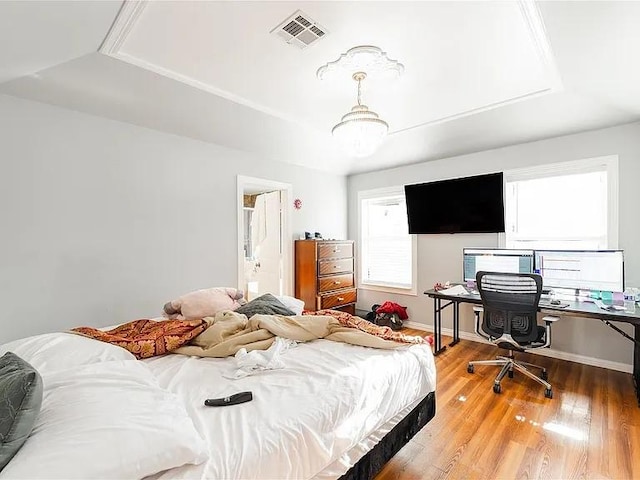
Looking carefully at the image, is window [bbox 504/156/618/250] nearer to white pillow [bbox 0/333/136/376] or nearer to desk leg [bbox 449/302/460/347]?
desk leg [bbox 449/302/460/347]

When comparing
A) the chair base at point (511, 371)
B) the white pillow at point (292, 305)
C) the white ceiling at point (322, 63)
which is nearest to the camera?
the white ceiling at point (322, 63)

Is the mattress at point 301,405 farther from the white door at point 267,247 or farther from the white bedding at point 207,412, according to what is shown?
the white door at point 267,247

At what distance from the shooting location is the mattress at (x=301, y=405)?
1104 millimetres

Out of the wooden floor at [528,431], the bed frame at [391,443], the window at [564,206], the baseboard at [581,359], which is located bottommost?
the wooden floor at [528,431]

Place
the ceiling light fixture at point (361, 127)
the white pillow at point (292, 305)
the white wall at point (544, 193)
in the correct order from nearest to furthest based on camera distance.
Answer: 1. the ceiling light fixture at point (361, 127)
2. the white pillow at point (292, 305)
3. the white wall at point (544, 193)

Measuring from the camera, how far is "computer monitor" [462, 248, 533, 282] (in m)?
3.40

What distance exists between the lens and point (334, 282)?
176 inches

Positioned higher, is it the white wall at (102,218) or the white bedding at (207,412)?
the white wall at (102,218)

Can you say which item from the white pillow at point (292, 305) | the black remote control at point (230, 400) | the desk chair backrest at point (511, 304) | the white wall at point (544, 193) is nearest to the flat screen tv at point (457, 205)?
the white wall at point (544, 193)

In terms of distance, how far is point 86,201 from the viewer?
2.77 m

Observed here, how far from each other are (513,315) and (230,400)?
8.31 ft

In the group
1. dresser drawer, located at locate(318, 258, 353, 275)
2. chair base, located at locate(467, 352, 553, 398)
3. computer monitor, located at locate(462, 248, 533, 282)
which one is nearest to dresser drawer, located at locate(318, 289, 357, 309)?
dresser drawer, located at locate(318, 258, 353, 275)

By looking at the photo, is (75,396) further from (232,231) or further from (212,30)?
(232,231)

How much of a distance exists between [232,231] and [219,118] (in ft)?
4.13
